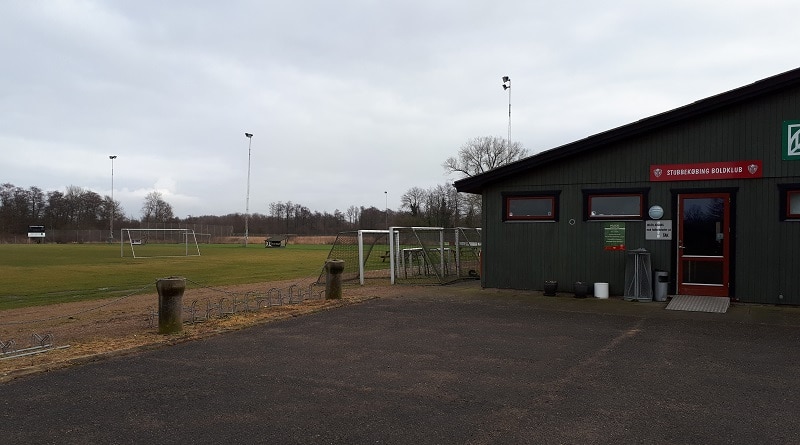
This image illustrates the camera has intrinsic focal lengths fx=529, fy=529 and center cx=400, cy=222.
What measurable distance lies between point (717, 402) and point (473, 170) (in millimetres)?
63801

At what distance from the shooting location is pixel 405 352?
6957 millimetres

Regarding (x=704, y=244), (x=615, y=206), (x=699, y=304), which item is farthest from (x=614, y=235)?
(x=699, y=304)

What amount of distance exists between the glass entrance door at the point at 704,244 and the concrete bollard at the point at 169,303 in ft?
33.8

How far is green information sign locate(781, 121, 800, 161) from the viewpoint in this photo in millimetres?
10812

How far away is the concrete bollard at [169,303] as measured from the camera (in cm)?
787

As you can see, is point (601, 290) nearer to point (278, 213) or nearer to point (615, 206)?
point (615, 206)

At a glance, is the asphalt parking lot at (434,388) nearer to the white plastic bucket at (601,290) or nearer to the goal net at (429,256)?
the white plastic bucket at (601,290)

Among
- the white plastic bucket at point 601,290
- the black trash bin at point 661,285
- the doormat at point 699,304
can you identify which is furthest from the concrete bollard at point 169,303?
the black trash bin at point 661,285

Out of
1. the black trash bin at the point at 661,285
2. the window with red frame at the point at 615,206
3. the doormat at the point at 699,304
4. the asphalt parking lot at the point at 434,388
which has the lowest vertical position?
the asphalt parking lot at the point at 434,388

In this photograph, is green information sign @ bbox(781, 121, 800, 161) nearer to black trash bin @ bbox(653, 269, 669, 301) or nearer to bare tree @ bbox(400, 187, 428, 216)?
black trash bin @ bbox(653, 269, 669, 301)

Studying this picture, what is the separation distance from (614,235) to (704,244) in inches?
72.4

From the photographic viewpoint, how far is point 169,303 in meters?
7.91

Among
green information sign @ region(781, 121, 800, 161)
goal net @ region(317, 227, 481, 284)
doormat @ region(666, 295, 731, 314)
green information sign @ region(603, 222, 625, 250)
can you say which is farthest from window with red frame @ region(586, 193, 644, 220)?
goal net @ region(317, 227, 481, 284)

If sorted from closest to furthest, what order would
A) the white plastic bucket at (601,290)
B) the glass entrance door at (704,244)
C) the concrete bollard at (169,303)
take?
1. the concrete bollard at (169,303)
2. the glass entrance door at (704,244)
3. the white plastic bucket at (601,290)
